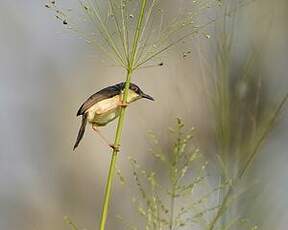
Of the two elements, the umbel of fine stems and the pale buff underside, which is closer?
the umbel of fine stems

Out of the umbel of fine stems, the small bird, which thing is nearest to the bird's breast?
the small bird

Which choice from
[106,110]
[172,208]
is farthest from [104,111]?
[172,208]

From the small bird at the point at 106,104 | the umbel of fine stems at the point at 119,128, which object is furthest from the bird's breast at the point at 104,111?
the umbel of fine stems at the point at 119,128

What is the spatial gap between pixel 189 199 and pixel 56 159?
326 centimetres

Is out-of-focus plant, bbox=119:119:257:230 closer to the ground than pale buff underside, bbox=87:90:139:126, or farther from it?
closer to the ground

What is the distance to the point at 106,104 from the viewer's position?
4.21 ft

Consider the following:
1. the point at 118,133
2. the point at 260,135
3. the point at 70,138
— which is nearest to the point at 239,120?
the point at 260,135

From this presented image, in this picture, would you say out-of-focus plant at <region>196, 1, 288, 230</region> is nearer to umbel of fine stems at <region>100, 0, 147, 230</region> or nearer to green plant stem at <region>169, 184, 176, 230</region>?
green plant stem at <region>169, 184, 176, 230</region>

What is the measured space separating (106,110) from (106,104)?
0.01m

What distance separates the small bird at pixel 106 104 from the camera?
126cm

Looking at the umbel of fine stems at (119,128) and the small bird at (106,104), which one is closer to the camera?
the umbel of fine stems at (119,128)

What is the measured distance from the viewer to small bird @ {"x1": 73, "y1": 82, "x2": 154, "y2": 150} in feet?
4.14

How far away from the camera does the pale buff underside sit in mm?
1257

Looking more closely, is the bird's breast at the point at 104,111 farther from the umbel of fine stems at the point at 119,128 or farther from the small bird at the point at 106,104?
the umbel of fine stems at the point at 119,128
